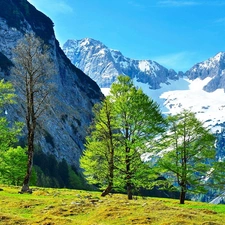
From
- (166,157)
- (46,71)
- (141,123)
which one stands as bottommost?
(166,157)

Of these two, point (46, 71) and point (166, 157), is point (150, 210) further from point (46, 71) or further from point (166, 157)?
point (46, 71)

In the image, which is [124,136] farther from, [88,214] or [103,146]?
[88,214]

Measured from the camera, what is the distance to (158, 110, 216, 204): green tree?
1572 inches

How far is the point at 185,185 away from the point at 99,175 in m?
11.2

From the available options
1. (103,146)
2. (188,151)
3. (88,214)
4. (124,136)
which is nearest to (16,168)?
(103,146)

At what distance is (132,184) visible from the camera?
38.4 metres

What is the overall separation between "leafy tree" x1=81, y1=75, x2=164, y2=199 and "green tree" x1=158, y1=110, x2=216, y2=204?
4075 millimetres

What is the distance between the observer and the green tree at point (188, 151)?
39.9 metres

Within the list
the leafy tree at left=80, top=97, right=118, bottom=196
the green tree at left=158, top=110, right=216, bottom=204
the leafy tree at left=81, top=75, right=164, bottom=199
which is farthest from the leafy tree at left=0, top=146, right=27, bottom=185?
the green tree at left=158, top=110, right=216, bottom=204

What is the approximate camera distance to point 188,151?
40.2 metres

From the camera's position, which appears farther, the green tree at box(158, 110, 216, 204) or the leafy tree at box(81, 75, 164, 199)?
the green tree at box(158, 110, 216, 204)

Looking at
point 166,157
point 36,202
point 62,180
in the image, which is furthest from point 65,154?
point 36,202

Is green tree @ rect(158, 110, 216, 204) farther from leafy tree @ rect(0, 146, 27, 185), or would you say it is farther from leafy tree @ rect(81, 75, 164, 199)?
leafy tree @ rect(0, 146, 27, 185)

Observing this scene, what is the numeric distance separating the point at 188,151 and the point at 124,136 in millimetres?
8712
